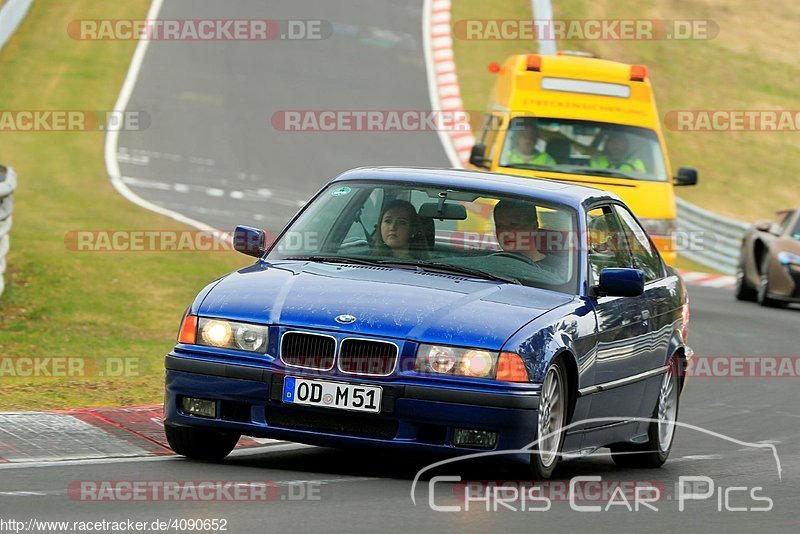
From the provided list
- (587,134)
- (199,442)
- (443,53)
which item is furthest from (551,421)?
(443,53)

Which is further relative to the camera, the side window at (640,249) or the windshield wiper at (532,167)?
the windshield wiper at (532,167)

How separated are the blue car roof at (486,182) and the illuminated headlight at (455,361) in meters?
1.61

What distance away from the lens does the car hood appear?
7672mm

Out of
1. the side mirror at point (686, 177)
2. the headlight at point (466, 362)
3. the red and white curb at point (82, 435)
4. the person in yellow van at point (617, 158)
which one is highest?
the headlight at point (466, 362)

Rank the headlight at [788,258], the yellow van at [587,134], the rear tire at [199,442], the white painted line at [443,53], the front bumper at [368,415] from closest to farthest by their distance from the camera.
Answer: the front bumper at [368,415] → the rear tire at [199,442] → the yellow van at [587,134] → the headlight at [788,258] → the white painted line at [443,53]

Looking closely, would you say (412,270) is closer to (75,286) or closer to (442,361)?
(442,361)

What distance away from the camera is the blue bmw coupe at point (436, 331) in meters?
7.62

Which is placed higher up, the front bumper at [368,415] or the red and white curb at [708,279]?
the front bumper at [368,415]

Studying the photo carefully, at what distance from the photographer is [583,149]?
18.5 meters

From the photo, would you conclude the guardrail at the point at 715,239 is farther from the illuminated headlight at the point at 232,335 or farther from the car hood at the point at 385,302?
the illuminated headlight at the point at 232,335

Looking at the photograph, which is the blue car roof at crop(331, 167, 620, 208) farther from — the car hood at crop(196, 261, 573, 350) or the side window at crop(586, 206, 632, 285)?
the car hood at crop(196, 261, 573, 350)

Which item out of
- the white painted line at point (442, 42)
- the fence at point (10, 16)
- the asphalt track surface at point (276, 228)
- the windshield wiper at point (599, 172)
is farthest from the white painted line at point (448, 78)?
the windshield wiper at point (599, 172)

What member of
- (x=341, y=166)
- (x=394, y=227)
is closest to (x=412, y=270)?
(x=394, y=227)

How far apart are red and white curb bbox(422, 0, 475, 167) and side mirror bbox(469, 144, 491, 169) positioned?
9.99 meters
